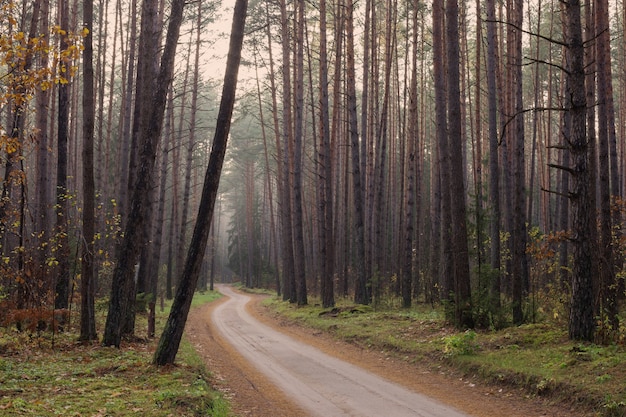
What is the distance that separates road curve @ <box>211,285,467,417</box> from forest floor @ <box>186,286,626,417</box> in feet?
0.83

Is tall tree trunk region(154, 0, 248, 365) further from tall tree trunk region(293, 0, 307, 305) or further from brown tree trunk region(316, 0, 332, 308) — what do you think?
tall tree trunk region(293, 0, 307, 305)

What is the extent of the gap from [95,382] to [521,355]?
23.3 ft

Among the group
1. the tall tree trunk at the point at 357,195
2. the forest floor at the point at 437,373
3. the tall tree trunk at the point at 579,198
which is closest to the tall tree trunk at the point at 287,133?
the tall tree trunk at the point at 357,195

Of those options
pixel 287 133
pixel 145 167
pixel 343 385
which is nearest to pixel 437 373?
pixel 343 385

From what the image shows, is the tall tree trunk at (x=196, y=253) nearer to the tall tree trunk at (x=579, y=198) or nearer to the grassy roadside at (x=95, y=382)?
the grassy roadside at (x=95, y=382)

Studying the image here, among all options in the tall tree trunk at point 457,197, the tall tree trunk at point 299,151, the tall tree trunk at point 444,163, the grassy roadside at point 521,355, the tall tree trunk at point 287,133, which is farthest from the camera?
the tall tree trunk at point 287,133

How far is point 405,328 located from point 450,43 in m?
7.27

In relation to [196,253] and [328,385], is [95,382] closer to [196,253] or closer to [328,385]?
[196,253]

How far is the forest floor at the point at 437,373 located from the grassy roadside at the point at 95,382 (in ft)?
2.30

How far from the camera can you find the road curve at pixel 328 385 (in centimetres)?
753

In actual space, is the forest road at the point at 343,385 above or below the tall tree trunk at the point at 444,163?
below

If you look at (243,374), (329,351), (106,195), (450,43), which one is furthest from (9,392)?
(106,195)

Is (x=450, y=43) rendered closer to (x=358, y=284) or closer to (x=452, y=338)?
(x=452, y=338)

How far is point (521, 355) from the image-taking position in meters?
9.76
